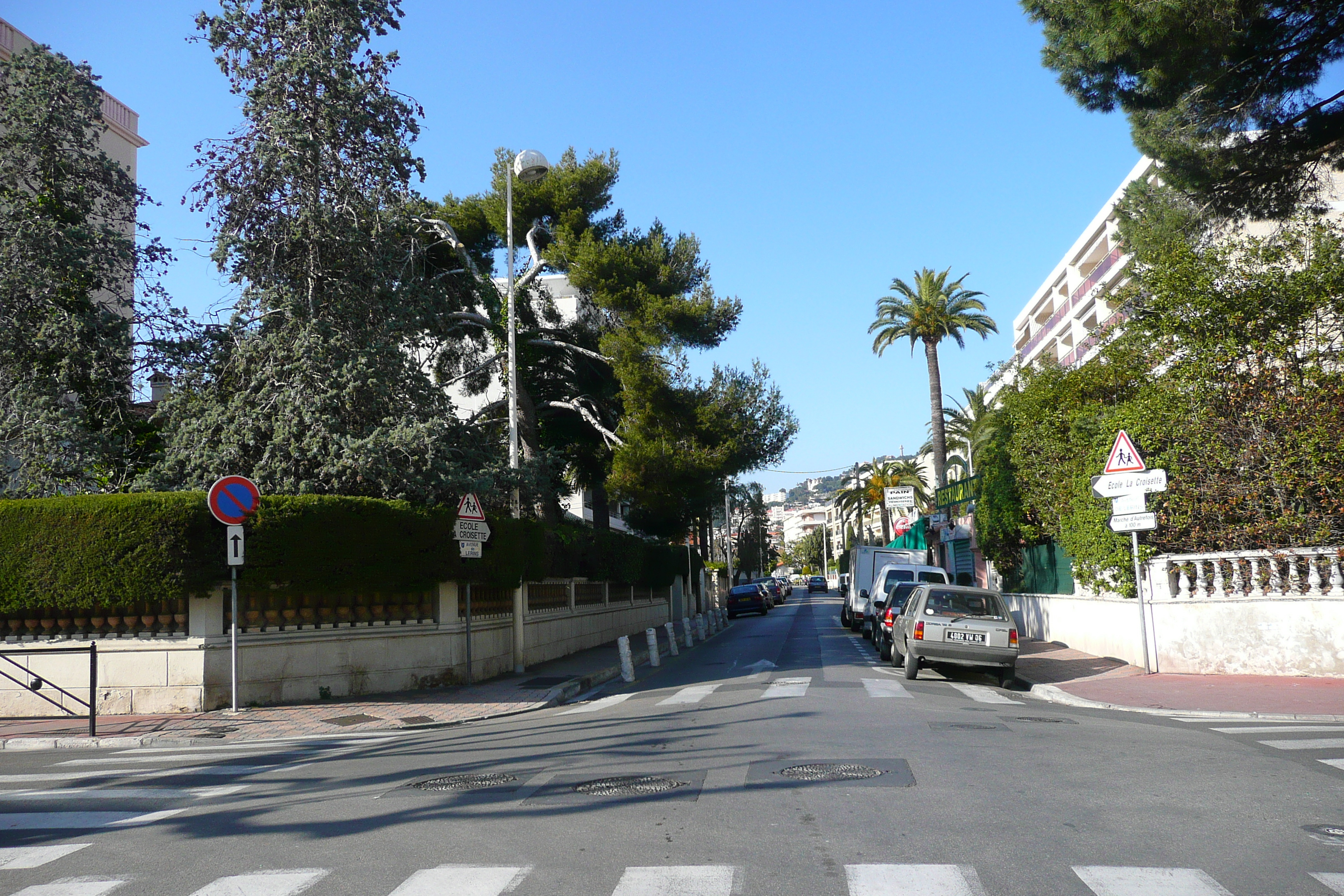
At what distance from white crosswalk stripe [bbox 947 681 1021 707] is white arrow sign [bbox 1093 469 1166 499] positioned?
140 inches

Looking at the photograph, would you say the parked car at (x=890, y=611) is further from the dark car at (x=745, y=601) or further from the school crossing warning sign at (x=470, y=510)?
the dark car at (x=745, y=601)

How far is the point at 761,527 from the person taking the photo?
118000 mm

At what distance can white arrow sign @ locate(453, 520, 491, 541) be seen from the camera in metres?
16.9

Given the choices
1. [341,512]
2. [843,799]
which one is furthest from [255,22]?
[843,799]

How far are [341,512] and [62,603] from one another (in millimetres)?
3897

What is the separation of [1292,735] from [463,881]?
28.0ft

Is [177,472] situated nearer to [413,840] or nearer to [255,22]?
[255,22]

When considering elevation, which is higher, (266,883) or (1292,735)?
Result: (266,883)

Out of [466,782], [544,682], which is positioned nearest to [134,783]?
[466,782]

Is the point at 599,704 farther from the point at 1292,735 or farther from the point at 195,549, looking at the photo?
the point at 1292,735

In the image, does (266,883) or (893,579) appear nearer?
(266,883)

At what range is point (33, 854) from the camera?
629 centimetres

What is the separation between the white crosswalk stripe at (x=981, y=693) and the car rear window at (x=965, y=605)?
110 cm

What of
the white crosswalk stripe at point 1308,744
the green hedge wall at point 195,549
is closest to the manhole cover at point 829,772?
the white crosswalk stripe at point 1308,744
